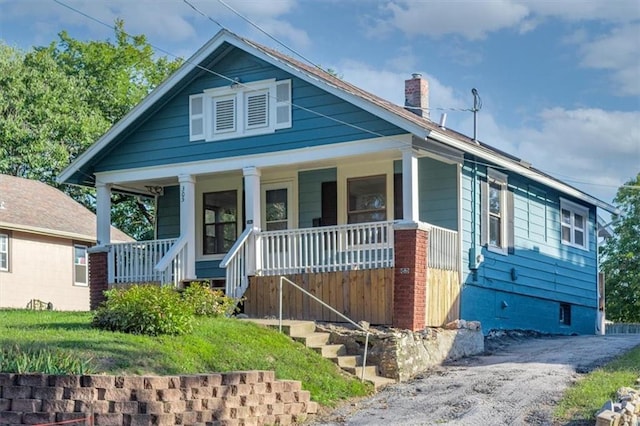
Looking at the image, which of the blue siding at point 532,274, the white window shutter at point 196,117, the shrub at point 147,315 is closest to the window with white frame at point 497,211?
the blue siding at point 532,274

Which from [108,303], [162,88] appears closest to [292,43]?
[162,88]

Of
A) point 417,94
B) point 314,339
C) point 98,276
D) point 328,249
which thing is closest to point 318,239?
point 328,249

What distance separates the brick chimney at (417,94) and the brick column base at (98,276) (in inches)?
301

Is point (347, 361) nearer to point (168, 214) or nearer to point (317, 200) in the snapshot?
point (317, 200)

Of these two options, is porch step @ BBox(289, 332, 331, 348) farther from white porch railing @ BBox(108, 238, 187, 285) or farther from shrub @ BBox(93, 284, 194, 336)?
white porch railing @ BBox(108, 238, 187, 285)

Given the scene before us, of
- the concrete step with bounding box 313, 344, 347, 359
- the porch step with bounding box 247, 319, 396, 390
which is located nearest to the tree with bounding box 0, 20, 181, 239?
the porch step with bounding box 247, 319, 396, 390

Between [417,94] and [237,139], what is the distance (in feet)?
18.5

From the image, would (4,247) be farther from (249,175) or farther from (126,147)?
(249,175)

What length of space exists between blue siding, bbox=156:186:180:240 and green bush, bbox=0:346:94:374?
10.1 meters

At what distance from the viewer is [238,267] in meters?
16.7

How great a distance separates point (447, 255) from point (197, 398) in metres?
7.33

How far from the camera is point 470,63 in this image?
63.4 feet

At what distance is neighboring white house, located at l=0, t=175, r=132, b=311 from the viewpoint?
2564cm

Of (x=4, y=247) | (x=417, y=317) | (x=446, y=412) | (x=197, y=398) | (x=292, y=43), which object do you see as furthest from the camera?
(x=4, y=247)
